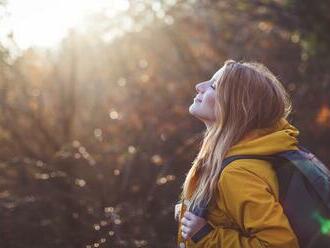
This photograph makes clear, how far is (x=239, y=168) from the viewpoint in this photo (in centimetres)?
249

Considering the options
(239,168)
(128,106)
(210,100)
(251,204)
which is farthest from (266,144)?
(128,106)

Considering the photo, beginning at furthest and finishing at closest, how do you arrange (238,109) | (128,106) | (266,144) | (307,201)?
(128,106)
(238,109)
(266,144)
(307,201)

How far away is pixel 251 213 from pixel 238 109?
20.3 inches

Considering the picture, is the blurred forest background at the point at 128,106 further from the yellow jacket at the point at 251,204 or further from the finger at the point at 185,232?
the yellow jacket at the point at 251,204

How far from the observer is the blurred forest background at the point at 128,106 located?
209 inches

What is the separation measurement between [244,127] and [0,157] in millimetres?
4635

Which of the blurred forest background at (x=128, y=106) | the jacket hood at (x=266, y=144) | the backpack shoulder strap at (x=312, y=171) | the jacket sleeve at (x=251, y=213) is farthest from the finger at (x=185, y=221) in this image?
the blurred forest background at (x=128, y=106)

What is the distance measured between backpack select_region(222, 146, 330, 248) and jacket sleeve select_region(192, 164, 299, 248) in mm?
39

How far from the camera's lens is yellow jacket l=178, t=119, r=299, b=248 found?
2.40m

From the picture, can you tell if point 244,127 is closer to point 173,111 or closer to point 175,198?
point 175,198

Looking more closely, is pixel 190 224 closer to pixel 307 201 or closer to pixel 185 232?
pixel 185 232

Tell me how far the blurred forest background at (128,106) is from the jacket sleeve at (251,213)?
5.10ft

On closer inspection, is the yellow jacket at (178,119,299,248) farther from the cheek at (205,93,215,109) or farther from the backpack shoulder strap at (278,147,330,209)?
the cheek at (205,93,215,109)

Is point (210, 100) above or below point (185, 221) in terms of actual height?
above
